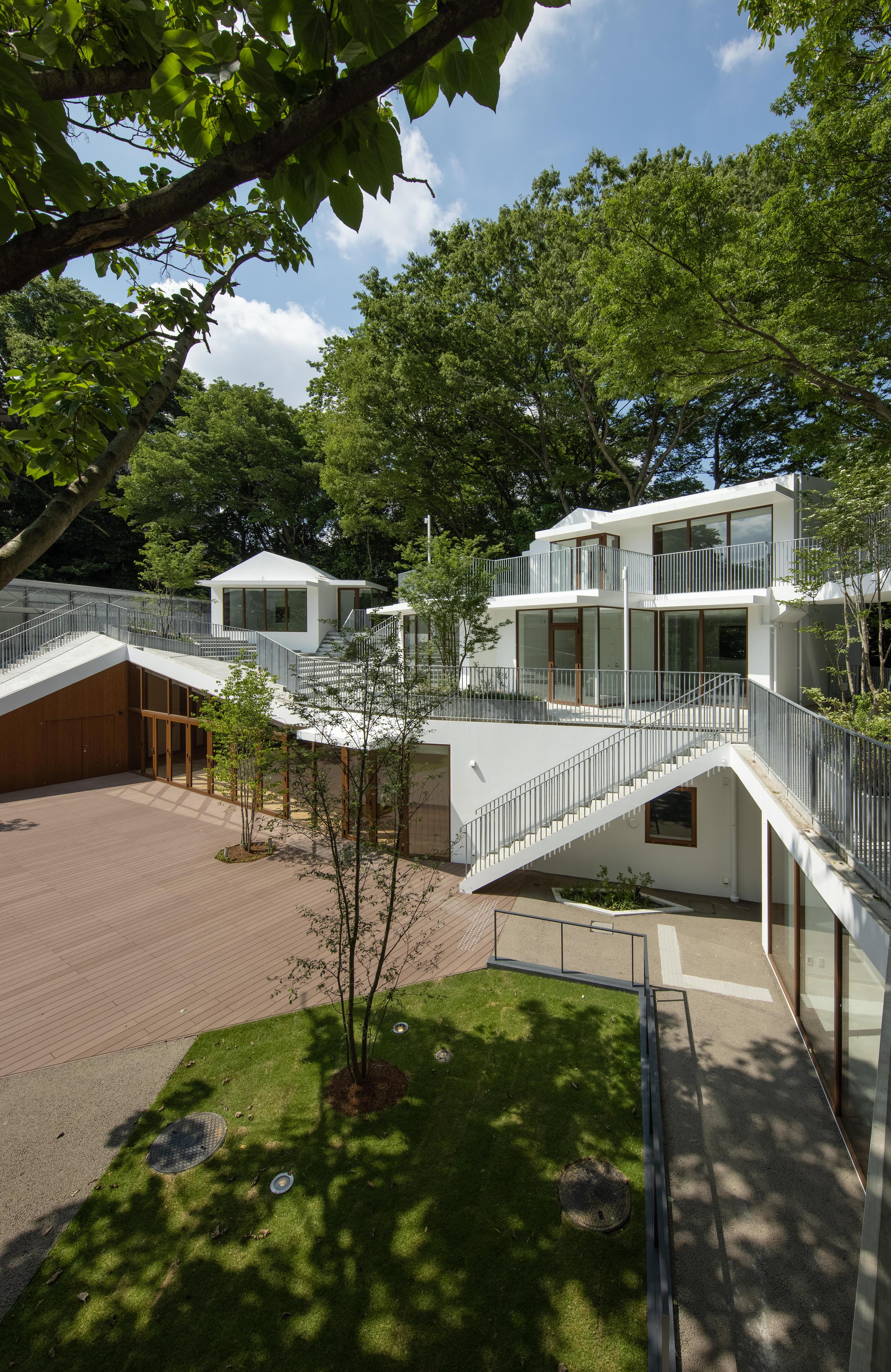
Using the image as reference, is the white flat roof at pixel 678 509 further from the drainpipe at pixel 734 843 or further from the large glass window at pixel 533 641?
the drainpipe at pixel 734 843

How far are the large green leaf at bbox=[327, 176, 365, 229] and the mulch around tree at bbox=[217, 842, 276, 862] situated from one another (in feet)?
46.1

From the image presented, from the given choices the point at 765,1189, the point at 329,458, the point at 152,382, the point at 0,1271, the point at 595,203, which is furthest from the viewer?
the point at 329,458

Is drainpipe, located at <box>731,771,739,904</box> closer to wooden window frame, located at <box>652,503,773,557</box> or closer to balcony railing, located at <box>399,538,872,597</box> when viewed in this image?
balcony railing, located at <box>399,538,872,597</box>

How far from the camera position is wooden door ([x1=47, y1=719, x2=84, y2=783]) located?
2005 cm

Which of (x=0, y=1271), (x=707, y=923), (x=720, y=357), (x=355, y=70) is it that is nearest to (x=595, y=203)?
(x=720, y=357)

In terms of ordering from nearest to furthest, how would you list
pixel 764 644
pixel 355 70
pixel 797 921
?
pixel 355 70 → pixel 797 921 → pixel 764 644

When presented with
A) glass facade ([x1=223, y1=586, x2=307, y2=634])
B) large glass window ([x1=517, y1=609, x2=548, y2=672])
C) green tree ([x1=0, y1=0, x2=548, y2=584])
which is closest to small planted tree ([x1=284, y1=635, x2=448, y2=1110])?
green tree ([x1=0, y1=0, x2=548, y2=584])

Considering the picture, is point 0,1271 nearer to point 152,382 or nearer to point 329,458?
point 152,382

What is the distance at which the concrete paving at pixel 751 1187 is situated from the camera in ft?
15.6

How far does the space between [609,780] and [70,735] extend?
17.9 metres

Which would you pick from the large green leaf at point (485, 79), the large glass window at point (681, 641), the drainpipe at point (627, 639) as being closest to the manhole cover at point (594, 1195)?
the large green leaf at point (485, 79)

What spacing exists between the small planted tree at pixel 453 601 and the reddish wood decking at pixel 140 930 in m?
6.22

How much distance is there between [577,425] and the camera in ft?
89.2

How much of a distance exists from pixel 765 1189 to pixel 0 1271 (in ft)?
22.7
